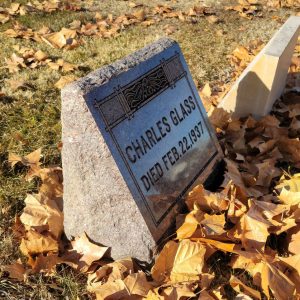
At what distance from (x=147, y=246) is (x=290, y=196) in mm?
846

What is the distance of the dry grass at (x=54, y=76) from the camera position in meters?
1.96

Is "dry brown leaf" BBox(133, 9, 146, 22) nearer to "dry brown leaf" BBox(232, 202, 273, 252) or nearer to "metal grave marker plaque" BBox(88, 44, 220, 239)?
"metal grave marker plaque" BBox(88, 44, 220, 239)

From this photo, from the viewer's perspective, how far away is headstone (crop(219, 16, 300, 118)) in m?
2.99

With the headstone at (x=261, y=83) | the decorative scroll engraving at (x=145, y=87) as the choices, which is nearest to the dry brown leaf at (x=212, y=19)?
the headstone at (x=261, y=83)

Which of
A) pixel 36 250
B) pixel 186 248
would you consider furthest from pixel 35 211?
pixel 186 248

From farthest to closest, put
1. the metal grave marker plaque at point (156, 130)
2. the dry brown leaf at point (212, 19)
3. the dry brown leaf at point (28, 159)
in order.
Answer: the dry brown leaf at point (212, 19) → the dry brown leaf at point (28, 159) → the metal grave marker plaque at point (156, 130)

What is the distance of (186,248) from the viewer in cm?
185

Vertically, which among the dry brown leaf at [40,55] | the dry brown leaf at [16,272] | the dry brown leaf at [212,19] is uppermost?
the dry brown leaf at [40,55]

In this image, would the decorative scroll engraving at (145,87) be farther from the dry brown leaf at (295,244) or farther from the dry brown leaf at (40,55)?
the dry brown leaf at (40,55)

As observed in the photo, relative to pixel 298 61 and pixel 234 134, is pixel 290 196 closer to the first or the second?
pixel 234 134

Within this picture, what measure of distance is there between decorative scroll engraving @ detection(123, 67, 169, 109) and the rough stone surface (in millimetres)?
90

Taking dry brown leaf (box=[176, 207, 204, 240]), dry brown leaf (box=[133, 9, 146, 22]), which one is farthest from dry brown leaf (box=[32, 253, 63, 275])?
dry brown leaf (box=[133, 9, 146, 22])

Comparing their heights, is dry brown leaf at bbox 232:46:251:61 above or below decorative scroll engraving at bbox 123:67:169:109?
below

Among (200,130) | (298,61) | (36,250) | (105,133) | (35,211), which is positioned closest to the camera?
(105,133)
